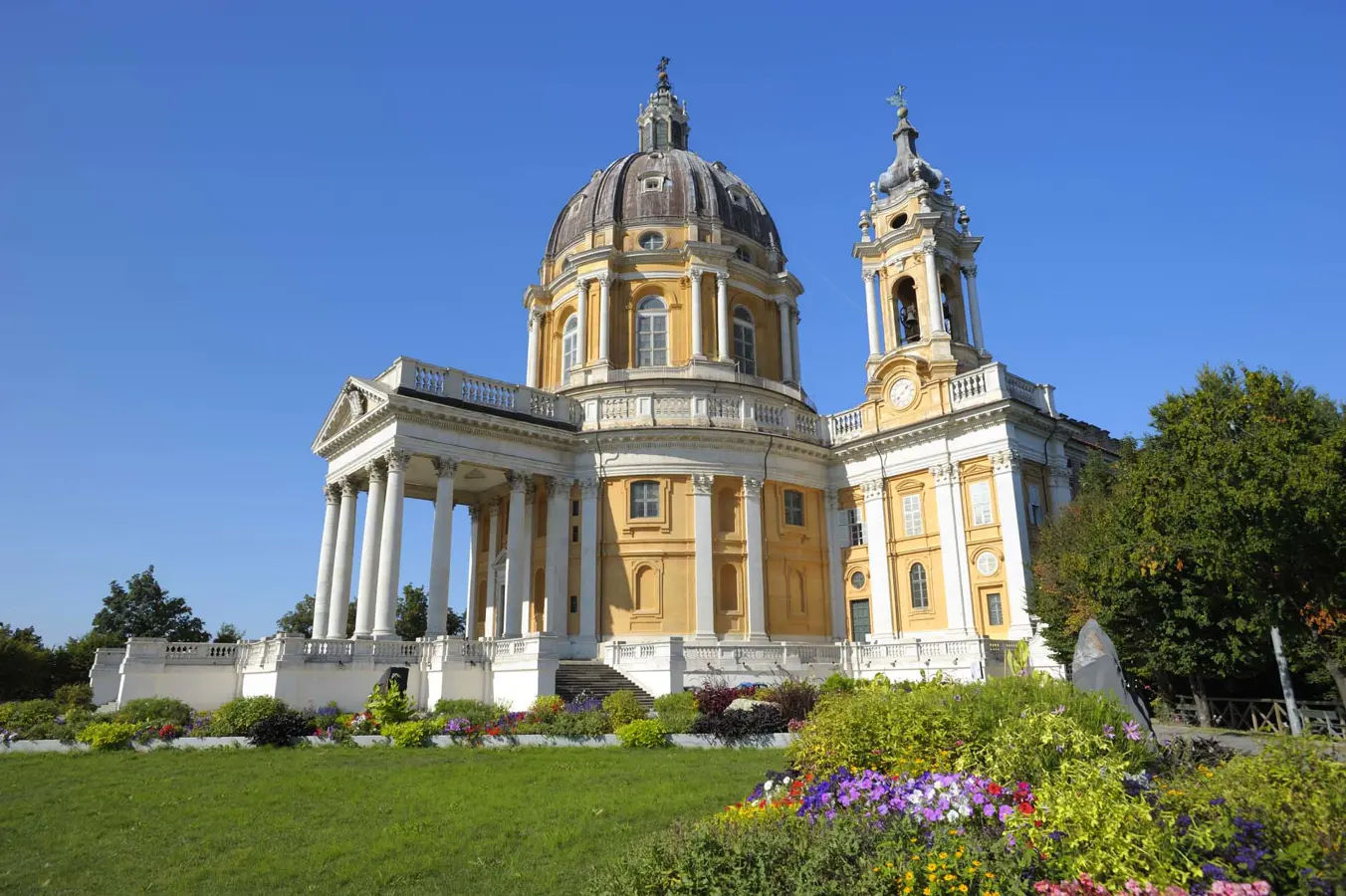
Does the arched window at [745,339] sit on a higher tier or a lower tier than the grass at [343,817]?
higher

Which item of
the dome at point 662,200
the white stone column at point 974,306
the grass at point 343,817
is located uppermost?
the dome at point 662,200

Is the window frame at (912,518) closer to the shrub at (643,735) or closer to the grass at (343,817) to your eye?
the shrub at (643,735)

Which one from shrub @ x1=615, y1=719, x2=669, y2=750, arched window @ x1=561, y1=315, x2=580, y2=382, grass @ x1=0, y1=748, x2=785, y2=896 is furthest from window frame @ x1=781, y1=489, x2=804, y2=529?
grass @ x1=0, y1=748, x2=785, y2=896

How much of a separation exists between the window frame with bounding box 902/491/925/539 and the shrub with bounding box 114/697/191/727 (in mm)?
24928

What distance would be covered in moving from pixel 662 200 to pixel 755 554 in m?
20.2

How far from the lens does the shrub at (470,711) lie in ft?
68.1

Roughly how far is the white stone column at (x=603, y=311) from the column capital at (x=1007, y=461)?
58.8ft

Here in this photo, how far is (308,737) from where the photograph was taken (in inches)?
757

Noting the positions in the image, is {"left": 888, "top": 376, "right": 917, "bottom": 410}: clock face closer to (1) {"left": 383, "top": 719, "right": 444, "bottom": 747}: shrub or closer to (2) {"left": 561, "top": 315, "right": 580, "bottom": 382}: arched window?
(2) {"left": 561, "top": 315, "right": 580, "bottom": 382}: arched window

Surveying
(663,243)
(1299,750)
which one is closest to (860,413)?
(663,243)

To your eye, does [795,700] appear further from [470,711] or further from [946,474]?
[946,474]

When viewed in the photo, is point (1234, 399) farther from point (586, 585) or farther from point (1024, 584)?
point (586, 585)

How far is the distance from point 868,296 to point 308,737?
92.8 ft

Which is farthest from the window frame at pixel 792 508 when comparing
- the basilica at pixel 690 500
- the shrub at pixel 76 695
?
the shrub at pixel 76 695
